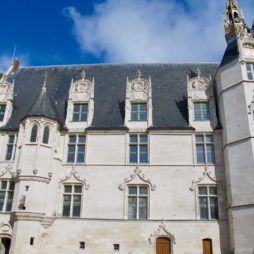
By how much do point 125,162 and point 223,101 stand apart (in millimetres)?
7409

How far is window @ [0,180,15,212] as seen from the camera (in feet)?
65.9

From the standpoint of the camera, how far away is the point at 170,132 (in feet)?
69.9

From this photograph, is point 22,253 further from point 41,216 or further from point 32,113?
point 32,113

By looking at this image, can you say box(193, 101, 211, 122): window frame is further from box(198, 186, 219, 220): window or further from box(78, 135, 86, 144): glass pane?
box(78, 135, 86, 144): glass pane

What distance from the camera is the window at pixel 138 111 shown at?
72.4ft

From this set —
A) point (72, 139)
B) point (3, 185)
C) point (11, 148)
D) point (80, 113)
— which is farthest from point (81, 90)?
point (3, 185)

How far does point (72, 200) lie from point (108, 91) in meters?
8.79

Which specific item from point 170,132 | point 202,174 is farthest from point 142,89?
point 202,174

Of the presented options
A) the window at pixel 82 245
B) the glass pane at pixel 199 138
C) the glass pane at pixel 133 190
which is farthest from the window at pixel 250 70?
the window at pixel 82 245

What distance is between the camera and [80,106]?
2289 centimetres

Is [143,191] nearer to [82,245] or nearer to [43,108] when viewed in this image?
[82,245]

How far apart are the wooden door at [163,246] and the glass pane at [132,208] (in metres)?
1.97

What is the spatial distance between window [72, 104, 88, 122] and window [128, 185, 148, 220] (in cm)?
585

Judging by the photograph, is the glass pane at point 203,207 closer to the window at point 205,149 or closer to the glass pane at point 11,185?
the window at point 205,149
